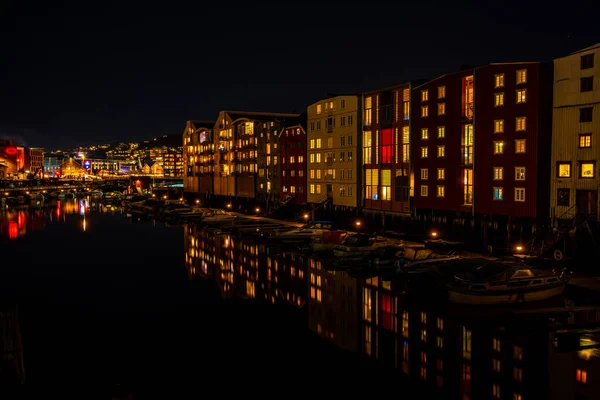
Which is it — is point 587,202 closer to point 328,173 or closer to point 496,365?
point 496,365

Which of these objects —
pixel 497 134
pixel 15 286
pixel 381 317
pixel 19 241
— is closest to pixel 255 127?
pixel 19 241

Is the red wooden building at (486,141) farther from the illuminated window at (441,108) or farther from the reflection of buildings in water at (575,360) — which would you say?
the reflection of buildings in water at (575,360)

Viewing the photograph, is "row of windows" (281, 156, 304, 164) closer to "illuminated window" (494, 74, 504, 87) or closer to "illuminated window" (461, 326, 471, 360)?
"illuminated window" (494, 74, 504, 87)

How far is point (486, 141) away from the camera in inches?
1783

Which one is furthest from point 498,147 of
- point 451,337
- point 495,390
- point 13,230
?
point 13,230

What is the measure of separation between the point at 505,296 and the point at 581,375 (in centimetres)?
758

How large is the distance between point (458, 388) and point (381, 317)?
26.2 feet

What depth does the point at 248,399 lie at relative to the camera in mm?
17875

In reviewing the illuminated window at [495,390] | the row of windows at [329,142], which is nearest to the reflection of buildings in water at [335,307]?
the illuminated window at [495,390]

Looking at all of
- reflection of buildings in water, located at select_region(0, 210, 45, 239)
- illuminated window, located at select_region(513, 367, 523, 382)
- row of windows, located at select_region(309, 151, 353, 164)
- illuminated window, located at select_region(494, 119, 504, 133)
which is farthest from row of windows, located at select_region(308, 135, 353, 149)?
illuminated window, located at select_region(513, 367, 523, 382)

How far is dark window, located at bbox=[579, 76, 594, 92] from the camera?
126ft

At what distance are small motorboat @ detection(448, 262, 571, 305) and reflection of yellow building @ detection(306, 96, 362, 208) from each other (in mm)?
35410

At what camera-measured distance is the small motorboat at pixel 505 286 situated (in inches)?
1015

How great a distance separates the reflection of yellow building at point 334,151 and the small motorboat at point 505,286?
116 ft
